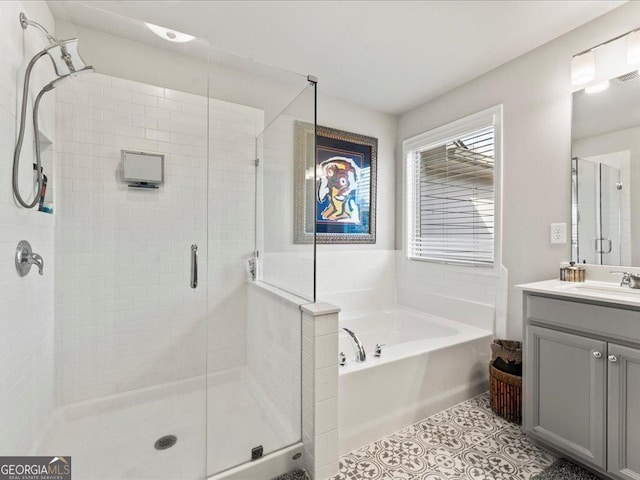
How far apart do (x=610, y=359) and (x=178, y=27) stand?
116 inches

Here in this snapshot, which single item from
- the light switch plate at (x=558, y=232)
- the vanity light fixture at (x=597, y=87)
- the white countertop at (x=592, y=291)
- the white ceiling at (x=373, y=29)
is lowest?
the white countertop at (x=592, y=291)

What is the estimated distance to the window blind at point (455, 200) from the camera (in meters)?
2.41

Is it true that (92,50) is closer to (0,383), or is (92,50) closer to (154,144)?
(154,144)

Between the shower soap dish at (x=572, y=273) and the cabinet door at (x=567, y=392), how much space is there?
1.62ft

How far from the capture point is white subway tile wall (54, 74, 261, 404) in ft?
5.28

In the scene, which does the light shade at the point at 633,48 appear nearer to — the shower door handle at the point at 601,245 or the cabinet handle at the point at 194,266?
the shower door handle at the point at 601,245

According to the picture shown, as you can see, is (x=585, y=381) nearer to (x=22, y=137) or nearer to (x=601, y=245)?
(x=601, y=245)

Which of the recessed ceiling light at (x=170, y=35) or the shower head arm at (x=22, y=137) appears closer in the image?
the shower head arm at (x=22, y=137)

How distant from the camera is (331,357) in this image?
4.89ft

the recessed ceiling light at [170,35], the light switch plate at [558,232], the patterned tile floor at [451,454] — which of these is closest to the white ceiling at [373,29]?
the recessed ceiling light at [170,35]

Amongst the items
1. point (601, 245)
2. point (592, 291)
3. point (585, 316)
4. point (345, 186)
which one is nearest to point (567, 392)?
point (585, 316)

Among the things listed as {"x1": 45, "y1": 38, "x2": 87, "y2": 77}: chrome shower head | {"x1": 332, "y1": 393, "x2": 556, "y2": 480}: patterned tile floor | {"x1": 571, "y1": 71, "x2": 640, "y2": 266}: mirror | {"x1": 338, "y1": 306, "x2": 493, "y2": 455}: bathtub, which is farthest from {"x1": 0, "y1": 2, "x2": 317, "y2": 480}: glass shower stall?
{"x1": 571, "y1": 71, "x2": 640, "y2": 266}: mirror

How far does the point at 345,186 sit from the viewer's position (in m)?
2.85

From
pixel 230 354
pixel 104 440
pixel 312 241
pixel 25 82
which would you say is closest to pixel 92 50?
pixel 25 82
